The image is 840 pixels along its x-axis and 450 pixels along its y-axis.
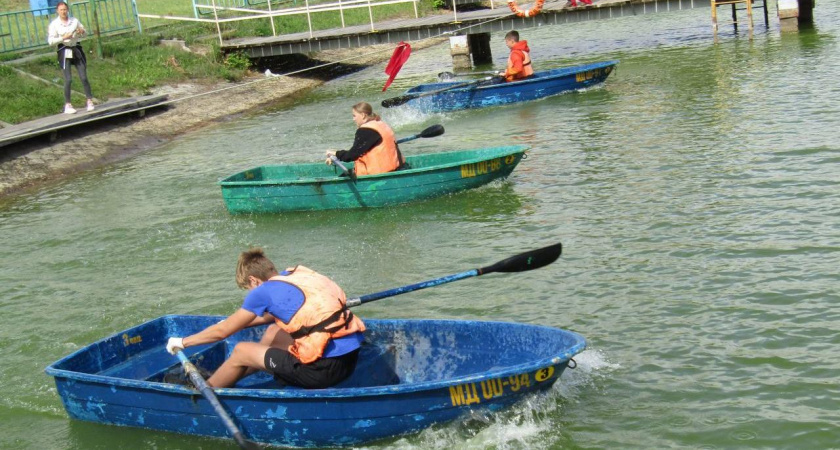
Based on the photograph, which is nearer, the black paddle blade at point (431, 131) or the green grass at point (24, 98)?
the black paddle blade at point (431, 131)

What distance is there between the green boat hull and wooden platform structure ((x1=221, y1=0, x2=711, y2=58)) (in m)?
12.2

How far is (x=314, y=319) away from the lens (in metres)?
7.25

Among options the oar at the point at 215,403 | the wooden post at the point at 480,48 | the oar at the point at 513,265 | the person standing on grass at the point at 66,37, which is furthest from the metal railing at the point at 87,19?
the oar at the point at 215,403

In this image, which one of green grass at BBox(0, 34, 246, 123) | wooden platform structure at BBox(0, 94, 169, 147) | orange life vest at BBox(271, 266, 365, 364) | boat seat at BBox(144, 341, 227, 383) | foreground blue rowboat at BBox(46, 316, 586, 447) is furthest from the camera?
green grass at BBox(0, 34, 246, 123)

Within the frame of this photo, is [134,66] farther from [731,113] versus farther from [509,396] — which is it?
[509,396]

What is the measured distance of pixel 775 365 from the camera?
25.6ft

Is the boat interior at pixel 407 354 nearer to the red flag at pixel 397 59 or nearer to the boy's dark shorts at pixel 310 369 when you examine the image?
the boy's dark shorts at pixel 310 369

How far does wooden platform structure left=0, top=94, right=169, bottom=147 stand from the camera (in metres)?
18.5

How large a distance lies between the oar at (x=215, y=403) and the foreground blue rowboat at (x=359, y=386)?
112 millimetres

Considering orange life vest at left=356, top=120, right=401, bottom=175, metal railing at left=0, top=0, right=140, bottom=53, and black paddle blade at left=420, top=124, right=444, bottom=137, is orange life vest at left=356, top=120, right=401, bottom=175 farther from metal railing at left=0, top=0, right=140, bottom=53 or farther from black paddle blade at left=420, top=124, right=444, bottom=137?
metal railing at left=0, top=0, right=140, bottom=53

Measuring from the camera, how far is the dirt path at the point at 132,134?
1805 cm

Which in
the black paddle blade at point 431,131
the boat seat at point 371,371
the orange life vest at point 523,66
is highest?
the orange life vest at point 523,66

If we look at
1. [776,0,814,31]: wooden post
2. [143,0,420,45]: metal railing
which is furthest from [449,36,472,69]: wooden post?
[776,0,814,31]: wooden post

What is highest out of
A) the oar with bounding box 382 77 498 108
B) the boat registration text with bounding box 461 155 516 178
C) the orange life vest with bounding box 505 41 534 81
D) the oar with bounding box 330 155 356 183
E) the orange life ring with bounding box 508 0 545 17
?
the orange life ring with bounding box 508 0 545 17
